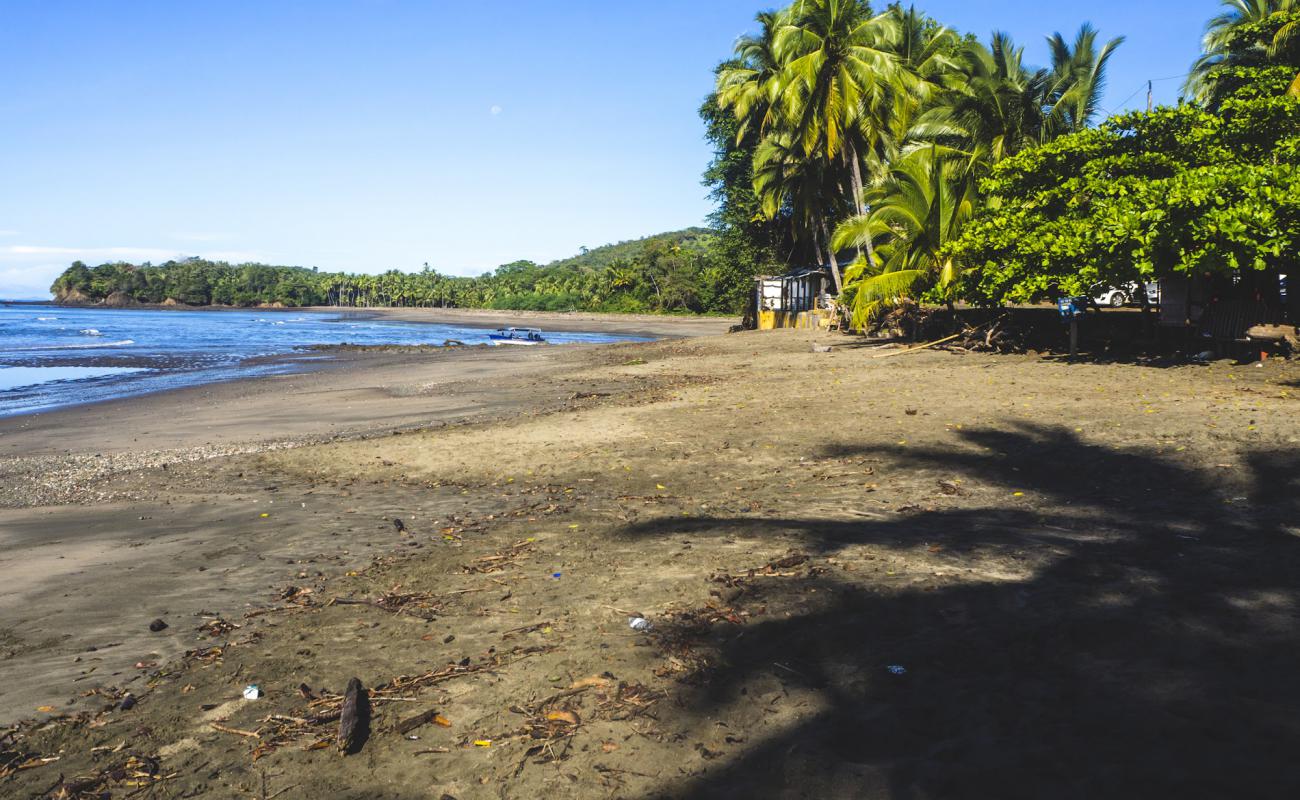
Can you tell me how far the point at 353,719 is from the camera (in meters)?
3.48

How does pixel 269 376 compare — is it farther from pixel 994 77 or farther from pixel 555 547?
pixel 994 77

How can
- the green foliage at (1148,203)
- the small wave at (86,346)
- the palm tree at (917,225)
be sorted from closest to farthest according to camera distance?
1. the green foliage at (1148,203)
2. the palm tree at (917,225)
3. the small wave at (86,346)

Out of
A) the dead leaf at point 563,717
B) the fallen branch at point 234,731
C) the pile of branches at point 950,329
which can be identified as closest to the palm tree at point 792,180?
the pile of branches at point 950,329

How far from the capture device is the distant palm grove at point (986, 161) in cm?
1322

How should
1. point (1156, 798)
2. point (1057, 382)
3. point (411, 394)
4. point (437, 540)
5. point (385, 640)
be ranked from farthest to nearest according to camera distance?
point (411, 394) → point (1057, 382) → point (437, 540) → point (385, 640) → point (1156, 798)

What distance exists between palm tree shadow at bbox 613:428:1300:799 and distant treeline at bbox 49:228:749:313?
61753 millimetres

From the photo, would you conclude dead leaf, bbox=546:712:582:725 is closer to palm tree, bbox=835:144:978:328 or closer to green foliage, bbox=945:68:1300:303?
green foliage, bbox=945:68:1300:303

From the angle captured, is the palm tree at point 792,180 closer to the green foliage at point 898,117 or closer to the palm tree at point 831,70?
the green foliage at point 898,117

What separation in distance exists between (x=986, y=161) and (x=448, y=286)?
125 meters

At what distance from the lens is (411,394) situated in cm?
1900

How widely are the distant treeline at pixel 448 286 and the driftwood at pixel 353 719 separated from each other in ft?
208

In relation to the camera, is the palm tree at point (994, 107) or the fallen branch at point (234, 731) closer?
the fallen branch at point (234, 731)

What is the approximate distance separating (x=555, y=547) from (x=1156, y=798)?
4.06 m

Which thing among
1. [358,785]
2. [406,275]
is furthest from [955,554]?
[406,275]
